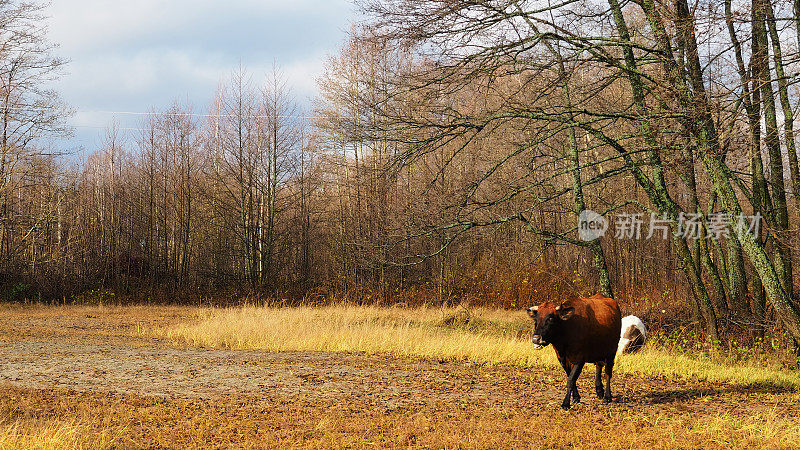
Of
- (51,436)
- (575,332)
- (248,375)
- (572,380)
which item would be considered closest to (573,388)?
(572,380)

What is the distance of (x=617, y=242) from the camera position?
2206 cm

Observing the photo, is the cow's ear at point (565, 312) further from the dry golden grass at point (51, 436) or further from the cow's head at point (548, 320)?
the dry golden grass at point (51, 436)

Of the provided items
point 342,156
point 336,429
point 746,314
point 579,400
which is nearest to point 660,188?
point 746,314

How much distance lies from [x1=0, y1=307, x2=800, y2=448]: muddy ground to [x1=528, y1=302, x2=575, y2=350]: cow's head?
0.83 m

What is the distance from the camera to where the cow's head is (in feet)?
23.4

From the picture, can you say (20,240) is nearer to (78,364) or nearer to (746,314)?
(78,364)

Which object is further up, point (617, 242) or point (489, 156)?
point (489, 156)

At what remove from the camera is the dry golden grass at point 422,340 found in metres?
10.6

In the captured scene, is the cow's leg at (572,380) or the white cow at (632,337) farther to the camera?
the white cow at (632,337)

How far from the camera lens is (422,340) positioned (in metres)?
13.3

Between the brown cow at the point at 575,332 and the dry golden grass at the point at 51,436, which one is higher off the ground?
the brown cow at the point at 575,332

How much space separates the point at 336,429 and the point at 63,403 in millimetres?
3406

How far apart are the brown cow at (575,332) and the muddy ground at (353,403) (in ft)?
1.87

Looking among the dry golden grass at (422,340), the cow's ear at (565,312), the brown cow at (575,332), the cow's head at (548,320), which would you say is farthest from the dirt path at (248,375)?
the cow's ear at (565,312)
